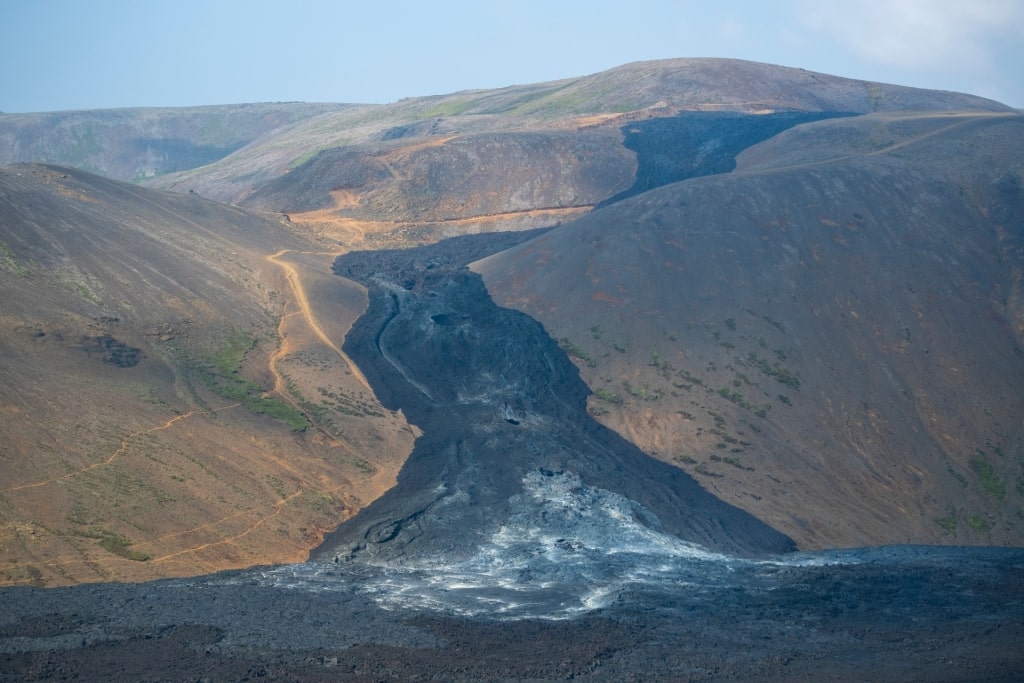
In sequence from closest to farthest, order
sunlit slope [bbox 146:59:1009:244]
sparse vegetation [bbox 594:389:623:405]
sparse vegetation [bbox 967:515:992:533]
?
1. sparse vegetation [bbox 967:515:992:533]
2. sparse vegetation [bbox 594:389:623:405]
3. sunlit slope [bbox 146:59:1009:244]

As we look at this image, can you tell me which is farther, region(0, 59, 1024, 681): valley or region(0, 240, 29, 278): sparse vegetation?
region(0, 240, 29, 278): sparse vegetation

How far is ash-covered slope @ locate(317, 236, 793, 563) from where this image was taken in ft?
88.0

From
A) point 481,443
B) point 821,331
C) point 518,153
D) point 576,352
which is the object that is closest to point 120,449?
point 481,443

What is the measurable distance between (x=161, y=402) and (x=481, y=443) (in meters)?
10.0

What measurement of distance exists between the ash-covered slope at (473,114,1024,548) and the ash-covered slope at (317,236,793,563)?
1.17 metres

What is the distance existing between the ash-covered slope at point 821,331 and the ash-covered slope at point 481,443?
46.0 inches

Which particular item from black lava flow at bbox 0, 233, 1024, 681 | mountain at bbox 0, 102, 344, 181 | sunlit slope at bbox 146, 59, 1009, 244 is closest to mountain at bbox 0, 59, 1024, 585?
black lava flow at bbox 0, 233, 1024, 681

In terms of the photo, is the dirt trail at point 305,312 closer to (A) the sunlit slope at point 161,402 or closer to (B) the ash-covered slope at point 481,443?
(A) the sunlit slope at point 161,402

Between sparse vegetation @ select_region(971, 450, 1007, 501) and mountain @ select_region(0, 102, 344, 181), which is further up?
mountain @ select_region(0, 102, 344, 181)

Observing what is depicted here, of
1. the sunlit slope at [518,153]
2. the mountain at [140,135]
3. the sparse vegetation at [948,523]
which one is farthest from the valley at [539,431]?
the mountain at [140,135]

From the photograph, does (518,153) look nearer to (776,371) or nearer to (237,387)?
(776,371)

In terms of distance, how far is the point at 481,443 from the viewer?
3138 centimetres

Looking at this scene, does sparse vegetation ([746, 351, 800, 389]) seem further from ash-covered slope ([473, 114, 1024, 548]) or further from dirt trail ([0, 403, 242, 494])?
dirt trail ([0, 403, 242, 494])

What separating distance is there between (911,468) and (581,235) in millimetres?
17709
